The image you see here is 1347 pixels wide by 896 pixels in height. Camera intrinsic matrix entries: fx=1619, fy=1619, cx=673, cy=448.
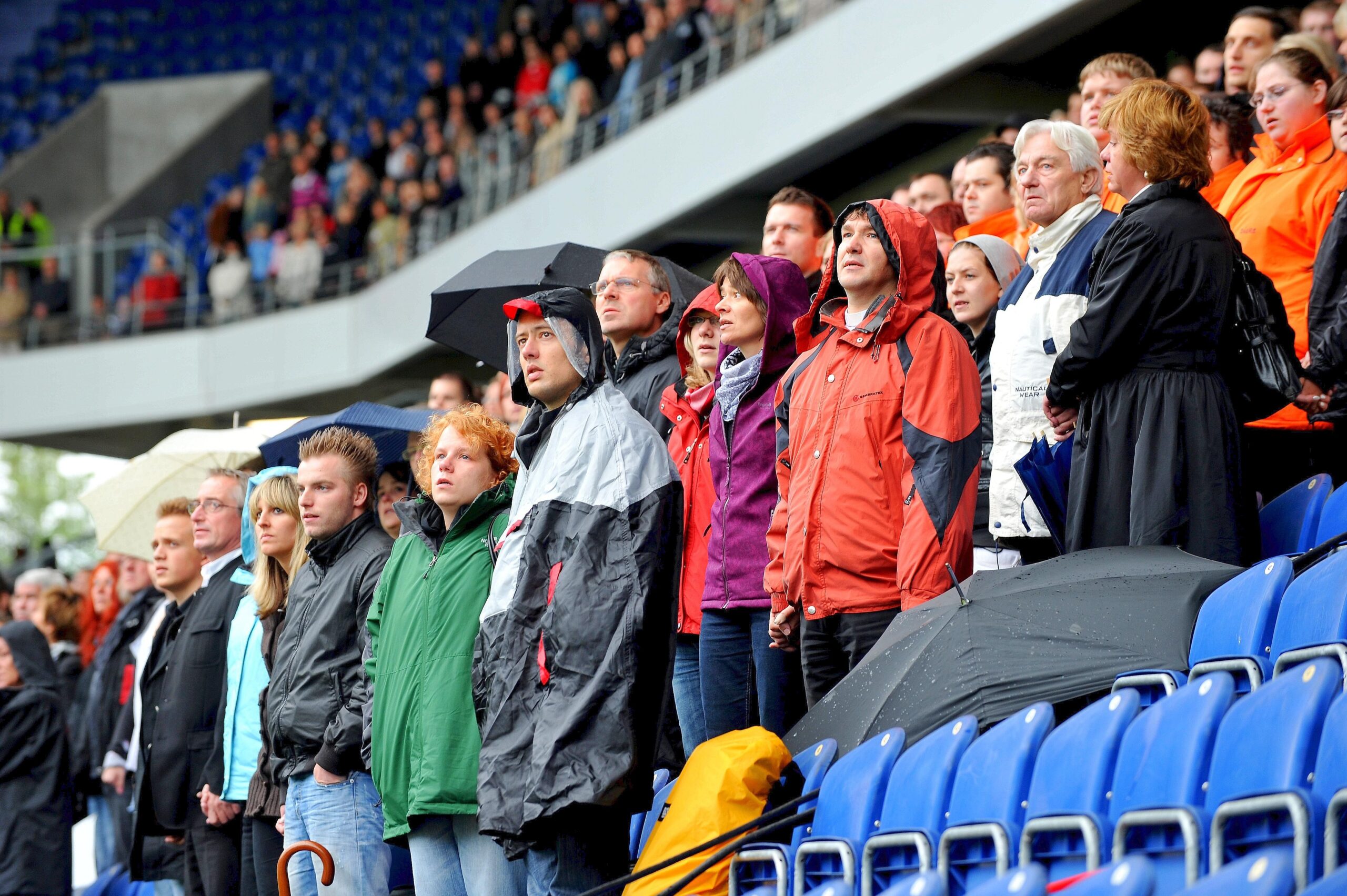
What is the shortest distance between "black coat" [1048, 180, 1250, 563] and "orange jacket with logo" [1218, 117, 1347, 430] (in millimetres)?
794

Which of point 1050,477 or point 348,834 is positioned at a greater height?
point 1050,477

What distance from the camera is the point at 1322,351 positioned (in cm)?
384

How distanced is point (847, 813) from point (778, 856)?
0.54 feet

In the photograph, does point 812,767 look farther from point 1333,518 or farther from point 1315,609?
point 1333,518

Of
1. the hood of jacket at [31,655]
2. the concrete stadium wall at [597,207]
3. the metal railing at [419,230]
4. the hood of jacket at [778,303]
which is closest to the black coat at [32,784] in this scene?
the hood of jacket at [31,655]

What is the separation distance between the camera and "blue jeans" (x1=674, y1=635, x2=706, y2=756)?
4.30m

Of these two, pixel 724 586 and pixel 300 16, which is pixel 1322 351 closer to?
pixel 724 586

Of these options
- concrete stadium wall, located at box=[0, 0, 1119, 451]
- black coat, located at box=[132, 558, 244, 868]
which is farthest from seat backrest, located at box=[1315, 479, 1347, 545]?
concrete stadium wall, located at box=[0, 0, 1119, 451]

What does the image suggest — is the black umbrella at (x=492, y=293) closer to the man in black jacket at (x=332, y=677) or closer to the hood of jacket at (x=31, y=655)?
the man in black jacket at (x=332, y=677)

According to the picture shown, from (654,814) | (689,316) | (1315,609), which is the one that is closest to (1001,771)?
(1315,609)

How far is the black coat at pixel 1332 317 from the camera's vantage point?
3.81 m

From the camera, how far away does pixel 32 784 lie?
6695 mm

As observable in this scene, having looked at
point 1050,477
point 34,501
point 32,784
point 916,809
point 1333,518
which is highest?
point 34,501

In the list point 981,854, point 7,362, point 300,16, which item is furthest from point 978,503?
point 300,16
